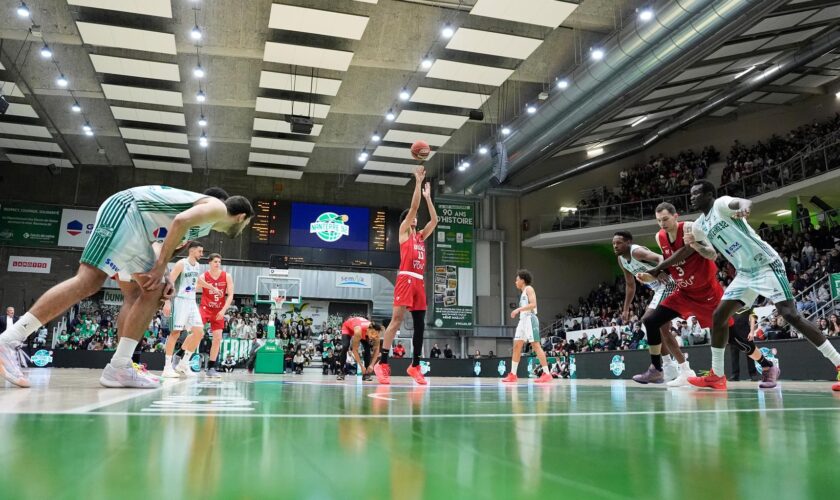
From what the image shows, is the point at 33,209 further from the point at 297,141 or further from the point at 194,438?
the point at 194,438

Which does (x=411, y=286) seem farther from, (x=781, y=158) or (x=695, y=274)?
(x=781, y=158)

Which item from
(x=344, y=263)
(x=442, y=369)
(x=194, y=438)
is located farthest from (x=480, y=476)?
(x=344, y=263)

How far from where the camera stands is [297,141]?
1686 centimetres

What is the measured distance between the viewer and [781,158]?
17.4m

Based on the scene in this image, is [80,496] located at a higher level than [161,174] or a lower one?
lower

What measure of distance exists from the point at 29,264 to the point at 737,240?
71.4 feet

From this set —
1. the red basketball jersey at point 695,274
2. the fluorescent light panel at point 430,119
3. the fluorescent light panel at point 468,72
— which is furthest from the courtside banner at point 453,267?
the red basketball jersey at point 695,274

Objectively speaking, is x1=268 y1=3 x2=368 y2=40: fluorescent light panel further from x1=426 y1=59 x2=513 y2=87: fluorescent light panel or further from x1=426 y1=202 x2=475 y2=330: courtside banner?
x1=426 y1=202 x2=475 y2=330: courtside banner

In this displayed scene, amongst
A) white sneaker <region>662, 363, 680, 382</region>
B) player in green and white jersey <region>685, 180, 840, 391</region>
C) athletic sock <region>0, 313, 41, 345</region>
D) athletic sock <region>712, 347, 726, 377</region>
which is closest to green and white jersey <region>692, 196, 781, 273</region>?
Result: player in green and white jersey <region>685, 180, 840, 391</region>

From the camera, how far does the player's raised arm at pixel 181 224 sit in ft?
10.5

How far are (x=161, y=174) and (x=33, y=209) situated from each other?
426cm

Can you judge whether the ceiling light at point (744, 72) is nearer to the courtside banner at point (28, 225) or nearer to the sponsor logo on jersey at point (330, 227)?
the sponsor logo on jersey at point (330, 227)

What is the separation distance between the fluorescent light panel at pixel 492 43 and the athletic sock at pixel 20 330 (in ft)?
30.4

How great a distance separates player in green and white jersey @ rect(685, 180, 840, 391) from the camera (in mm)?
4008
